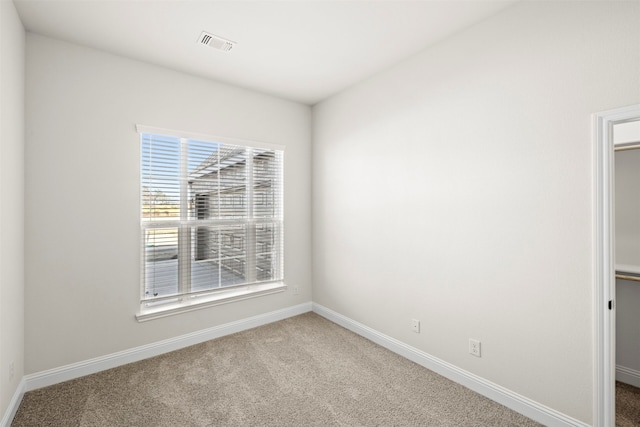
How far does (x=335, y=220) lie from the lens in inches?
147

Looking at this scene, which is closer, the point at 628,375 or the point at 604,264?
the point at 604,264

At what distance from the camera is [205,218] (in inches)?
128

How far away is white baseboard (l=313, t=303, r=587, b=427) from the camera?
1.93m

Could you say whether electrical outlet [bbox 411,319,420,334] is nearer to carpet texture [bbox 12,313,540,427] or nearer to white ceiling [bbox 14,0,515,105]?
carpet texture [bbox 12,313,540,427]

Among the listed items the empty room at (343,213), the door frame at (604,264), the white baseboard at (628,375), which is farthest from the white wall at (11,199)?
the white baseboard at (628,375)

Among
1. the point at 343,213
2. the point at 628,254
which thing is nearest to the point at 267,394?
the point at 343,213

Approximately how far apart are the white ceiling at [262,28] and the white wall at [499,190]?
0.28 meters

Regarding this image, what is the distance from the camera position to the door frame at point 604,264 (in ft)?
5.63

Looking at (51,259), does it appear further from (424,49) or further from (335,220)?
(424,49)

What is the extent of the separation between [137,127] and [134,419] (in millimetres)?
2409

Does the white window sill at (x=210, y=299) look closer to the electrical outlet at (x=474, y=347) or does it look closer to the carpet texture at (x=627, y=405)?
the electrical outlet at (x=474, y=347)

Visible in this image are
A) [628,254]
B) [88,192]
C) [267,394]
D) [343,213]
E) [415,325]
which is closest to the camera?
[267,394]

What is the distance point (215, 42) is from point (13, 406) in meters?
3.11

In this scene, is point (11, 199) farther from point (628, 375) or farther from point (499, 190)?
point (628, 375)
